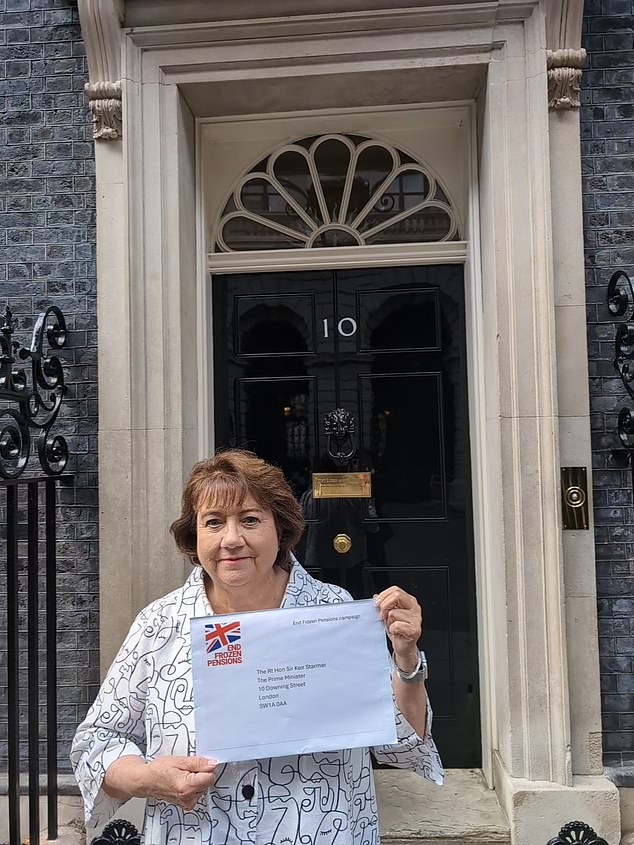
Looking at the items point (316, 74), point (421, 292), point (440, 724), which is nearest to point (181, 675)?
point (440, 724)

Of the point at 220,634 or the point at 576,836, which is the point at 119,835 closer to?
the point at 576,836

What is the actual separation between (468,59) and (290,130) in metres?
1.03

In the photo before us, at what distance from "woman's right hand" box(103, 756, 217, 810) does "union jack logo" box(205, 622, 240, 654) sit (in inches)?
9.9

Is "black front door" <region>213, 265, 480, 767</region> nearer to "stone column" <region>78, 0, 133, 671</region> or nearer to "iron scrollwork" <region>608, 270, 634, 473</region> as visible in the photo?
"stone column" <region>78, 0, 133, 671</region>

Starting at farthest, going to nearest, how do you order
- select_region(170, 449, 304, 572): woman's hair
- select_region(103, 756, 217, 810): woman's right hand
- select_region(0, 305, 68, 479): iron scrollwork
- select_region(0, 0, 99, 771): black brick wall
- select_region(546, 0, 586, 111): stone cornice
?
1. select_region(0, 0, 99, 771): black brick wall
2. select_region(546, 0, 586, 111): stone cornice
3. select_region(0, 305, 68, 479): iron scrollwork
4. select_region(170, 449, 304, 572): woman's hair
5. select_region(103, 756, 217, 810): woman's right hand

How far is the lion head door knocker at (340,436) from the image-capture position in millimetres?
3949

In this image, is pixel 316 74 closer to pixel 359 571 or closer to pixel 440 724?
pixel 359 571

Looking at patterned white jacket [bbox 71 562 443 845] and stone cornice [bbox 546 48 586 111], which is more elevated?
stone cornice [bbox 546 48 586 111]

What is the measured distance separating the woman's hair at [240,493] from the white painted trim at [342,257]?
7.46 ft

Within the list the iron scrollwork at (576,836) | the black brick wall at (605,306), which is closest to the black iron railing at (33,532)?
the iron scrollwork at (576,836)

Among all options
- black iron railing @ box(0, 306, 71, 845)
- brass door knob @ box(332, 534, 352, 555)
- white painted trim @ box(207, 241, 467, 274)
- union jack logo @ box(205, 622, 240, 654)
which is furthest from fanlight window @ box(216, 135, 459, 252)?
union jack logo @ box(205, 622, 240, 654)

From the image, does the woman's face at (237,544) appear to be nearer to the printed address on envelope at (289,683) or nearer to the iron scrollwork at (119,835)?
the printed address on envelope at (289,683)

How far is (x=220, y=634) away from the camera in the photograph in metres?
1.70

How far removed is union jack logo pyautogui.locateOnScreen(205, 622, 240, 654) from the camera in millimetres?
1695
